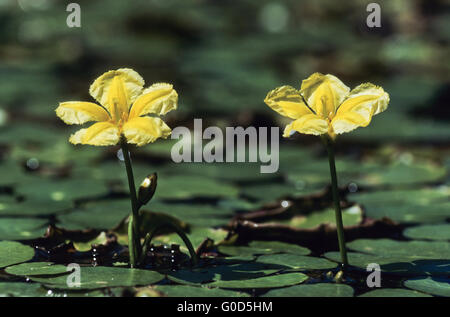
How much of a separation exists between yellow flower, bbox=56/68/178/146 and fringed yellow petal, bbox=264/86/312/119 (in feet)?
0.67

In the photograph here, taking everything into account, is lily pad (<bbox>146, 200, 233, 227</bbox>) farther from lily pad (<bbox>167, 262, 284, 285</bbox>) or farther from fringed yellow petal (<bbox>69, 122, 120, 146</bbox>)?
fringed yellow petal (<bbox>69, 122, 120, 146</bbox>)

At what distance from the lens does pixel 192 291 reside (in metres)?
1.51

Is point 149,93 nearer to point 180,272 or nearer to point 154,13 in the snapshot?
point 180,272

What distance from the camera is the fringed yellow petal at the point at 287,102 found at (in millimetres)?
1566

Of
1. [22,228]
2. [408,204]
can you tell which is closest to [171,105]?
[22,228]

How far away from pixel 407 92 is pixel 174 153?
1.57 m

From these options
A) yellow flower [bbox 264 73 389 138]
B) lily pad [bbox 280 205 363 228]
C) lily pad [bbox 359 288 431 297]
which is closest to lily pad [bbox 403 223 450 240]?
lily pad [bbox 280 205 363 228]

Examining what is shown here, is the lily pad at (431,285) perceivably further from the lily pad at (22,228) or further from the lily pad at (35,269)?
the lily pad at (22,228)

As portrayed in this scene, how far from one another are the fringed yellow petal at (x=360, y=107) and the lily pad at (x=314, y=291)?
0.32m

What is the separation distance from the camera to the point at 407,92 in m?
3.98

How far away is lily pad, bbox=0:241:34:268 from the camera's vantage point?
171cm

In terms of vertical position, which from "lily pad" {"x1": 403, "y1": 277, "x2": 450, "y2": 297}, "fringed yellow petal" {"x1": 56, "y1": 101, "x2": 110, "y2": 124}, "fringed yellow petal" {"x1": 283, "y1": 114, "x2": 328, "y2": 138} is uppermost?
"fringed yellow petal" {"x1": 56, "y1": 101, "x2": 110, "y2": 124}

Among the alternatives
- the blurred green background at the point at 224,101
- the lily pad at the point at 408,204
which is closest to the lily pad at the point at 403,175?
the blurred green background at the point at 224,101

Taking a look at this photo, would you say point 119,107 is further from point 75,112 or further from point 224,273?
point 224,273
